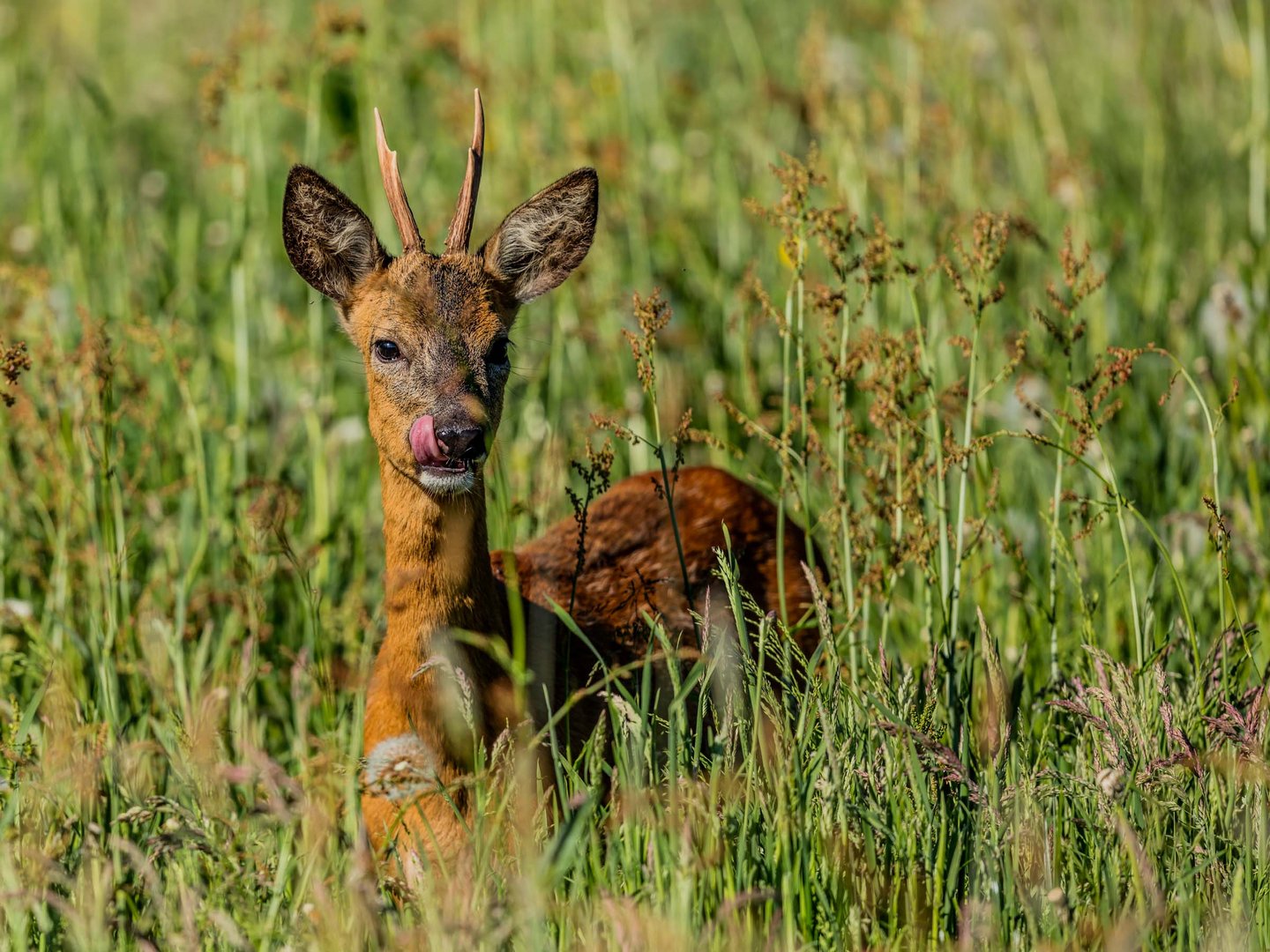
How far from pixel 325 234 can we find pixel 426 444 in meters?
0.67

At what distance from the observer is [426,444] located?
10.8ft

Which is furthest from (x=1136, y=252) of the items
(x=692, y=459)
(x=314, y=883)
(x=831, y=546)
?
(x=314, y=883)

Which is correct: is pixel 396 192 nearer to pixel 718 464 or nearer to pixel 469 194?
pixel 469 194

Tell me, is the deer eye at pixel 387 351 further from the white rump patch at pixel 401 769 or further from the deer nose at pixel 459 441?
the white rump patch at pixel 401 769

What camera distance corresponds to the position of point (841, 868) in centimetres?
273

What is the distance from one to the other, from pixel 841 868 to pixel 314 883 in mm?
884

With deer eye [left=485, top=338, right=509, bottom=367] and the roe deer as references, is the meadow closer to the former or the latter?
the roe deer

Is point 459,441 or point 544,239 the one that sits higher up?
point 544,239

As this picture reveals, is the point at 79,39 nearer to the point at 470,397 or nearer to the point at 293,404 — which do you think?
the point at 293,404

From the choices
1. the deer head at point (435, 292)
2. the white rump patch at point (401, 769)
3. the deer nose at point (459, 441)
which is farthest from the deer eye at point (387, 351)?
the white rump patch at point (401, 769)

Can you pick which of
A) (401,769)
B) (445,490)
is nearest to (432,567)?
(445,490)

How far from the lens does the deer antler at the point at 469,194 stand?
3.46m

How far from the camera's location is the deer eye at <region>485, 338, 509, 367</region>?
3553 millimetres

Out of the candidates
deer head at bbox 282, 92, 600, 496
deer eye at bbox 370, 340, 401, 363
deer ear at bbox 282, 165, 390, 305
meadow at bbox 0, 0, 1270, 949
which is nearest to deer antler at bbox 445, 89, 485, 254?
deer head at bbox 282, 92, 600, 496
